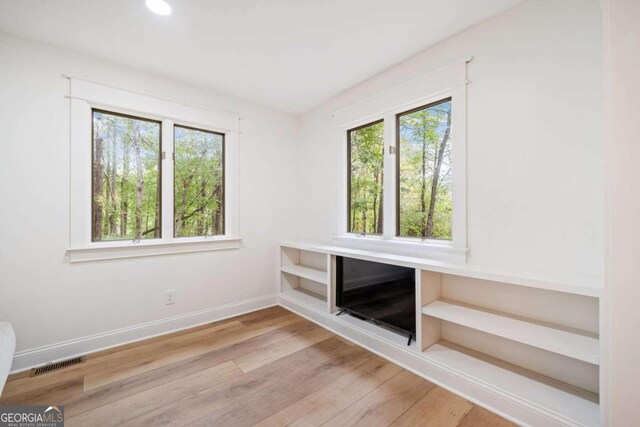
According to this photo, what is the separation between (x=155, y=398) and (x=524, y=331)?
7.90ft

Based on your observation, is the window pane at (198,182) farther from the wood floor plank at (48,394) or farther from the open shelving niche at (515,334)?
the open shelving niche at (515,334)

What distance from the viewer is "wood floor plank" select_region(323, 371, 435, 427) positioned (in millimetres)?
1597

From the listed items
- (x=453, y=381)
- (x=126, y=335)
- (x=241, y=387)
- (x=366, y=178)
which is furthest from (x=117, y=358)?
(x=366, y=178)

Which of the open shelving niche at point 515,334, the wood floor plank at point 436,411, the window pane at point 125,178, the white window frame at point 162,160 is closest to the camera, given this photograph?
the open shelving niche at point 515,334

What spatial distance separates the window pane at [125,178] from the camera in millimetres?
2535

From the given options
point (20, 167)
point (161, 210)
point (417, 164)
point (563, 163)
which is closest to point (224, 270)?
point (161, 210)

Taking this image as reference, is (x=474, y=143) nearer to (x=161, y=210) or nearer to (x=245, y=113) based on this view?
(x=245, y=113)

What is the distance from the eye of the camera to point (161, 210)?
2818mm

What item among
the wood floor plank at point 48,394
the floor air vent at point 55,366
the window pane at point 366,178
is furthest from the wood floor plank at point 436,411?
the floor air vent at point 55,366

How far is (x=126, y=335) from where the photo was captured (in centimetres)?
254

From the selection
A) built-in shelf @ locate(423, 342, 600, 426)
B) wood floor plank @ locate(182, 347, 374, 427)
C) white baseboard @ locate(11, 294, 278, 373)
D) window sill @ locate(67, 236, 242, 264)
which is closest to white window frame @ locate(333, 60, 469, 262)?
built-in shelf @ locate(423, 342, 600, 426)

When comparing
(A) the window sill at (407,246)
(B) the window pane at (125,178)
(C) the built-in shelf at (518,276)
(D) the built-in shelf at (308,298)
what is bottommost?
(D) the built-in shelf at (308,298)

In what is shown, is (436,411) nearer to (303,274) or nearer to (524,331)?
(524,331)

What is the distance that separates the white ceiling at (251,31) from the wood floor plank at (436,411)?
2658 mm
